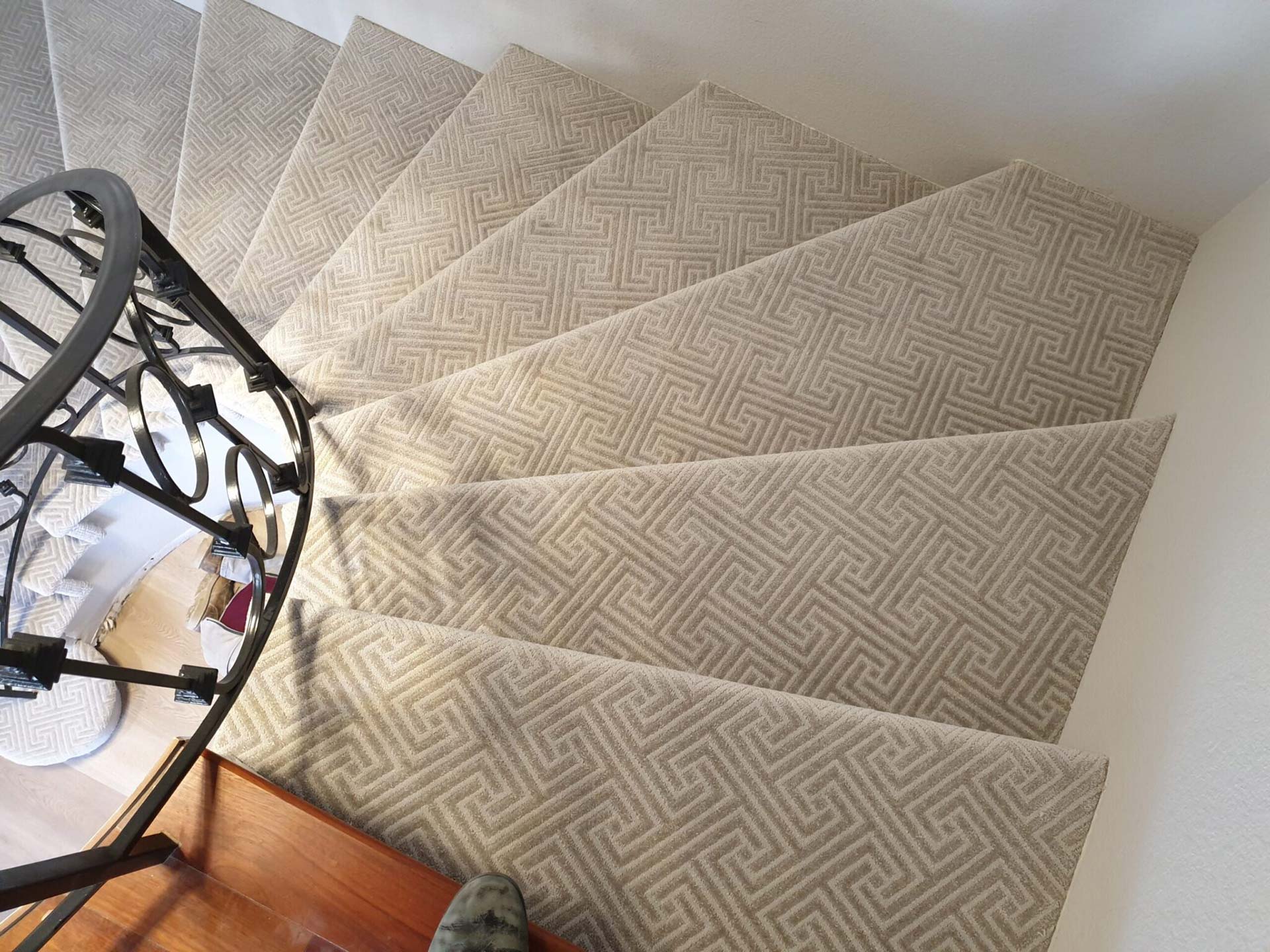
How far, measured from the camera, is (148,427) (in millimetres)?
1016

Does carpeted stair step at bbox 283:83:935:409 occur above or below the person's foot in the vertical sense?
above

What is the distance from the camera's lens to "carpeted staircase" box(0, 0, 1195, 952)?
107 centimetres

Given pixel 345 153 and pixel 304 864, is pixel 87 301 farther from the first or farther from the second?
pixel 345 153

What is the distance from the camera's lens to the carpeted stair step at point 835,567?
1229mm

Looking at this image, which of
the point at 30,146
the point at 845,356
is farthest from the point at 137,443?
the point at 30,146

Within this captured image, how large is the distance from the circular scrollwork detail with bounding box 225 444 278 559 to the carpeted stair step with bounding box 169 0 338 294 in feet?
Answer: 3.62

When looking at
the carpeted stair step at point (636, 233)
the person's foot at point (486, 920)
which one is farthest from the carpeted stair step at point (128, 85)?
the person's foot at point (486, 920)

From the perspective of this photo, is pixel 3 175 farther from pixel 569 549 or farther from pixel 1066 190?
pixel 1066 190

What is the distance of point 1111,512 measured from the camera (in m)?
1.27

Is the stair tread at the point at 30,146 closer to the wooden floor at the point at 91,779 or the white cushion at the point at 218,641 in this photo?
the white cushion at the point at 218,641

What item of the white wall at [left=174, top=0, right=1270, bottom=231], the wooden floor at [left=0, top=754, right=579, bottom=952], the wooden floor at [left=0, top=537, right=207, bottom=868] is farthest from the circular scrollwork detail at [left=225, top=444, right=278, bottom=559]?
the wooden floor at [left=0, top=537, right=207, bottom=868]

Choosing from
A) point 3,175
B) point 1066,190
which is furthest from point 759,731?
point 3,175

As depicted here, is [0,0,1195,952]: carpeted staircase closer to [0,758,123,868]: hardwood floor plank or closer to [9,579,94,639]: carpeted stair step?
[9,579,94,639]: carpeted stair step

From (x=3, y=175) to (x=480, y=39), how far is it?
57.8 inches
